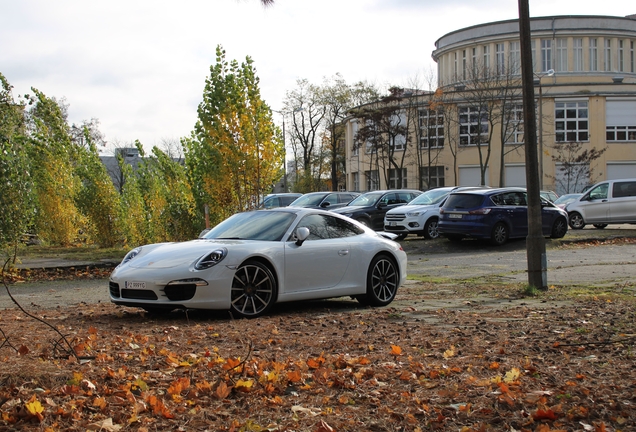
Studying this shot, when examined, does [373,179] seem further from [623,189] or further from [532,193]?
[532,193]

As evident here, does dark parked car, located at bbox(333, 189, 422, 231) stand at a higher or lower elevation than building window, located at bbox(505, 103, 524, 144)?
lower

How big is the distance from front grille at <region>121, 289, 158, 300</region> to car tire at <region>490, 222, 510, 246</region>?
604 inches

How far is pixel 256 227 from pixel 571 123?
5916 centimetres

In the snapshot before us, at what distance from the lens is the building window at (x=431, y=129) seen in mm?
63531

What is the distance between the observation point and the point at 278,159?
61.7ft

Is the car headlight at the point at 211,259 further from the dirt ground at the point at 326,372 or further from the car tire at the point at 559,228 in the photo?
the car tire at the point at 559,228

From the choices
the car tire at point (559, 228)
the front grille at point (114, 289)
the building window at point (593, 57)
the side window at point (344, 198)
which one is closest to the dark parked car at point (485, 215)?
the car tire at point (559, 228)

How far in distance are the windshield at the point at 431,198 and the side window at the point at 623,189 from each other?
6673mm

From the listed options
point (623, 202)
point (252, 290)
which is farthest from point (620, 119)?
point (252, 290)

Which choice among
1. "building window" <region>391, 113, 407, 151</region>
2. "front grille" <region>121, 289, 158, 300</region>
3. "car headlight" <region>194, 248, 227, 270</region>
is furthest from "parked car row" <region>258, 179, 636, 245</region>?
"building window" <region>391, 113, 407, 151</region>

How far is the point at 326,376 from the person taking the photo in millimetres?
5562

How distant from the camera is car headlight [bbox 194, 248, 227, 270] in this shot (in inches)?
358

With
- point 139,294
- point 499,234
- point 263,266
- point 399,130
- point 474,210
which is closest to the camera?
point 139,294

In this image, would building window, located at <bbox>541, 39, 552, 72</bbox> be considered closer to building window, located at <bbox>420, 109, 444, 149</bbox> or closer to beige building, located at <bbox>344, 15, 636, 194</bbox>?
beige building, located at <bbox>344, 15, 636, 194</bbox>
